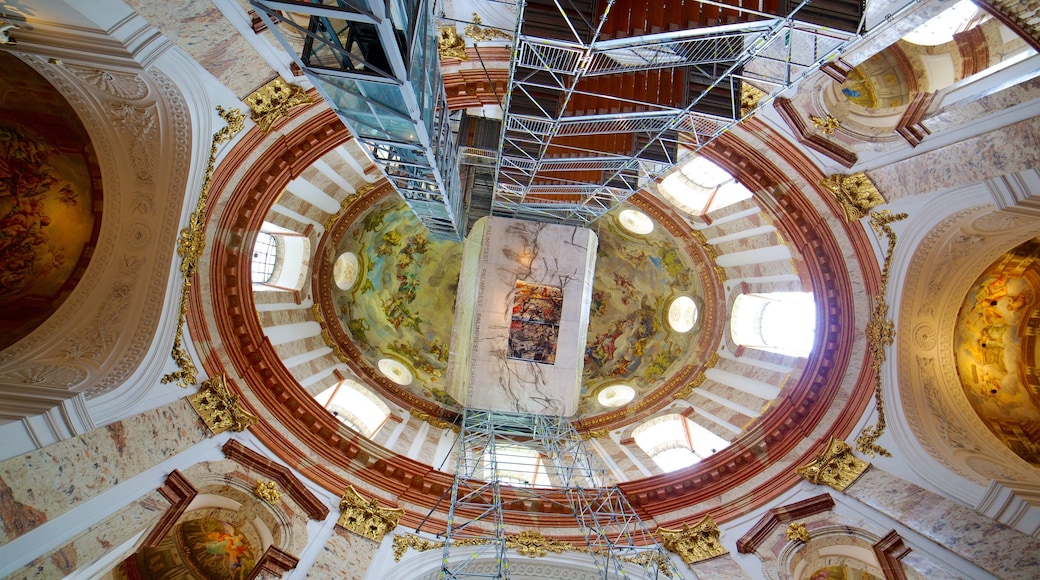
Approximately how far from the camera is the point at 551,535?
39.7 ft

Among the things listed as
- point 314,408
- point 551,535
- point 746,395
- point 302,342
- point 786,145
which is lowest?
point 551,535

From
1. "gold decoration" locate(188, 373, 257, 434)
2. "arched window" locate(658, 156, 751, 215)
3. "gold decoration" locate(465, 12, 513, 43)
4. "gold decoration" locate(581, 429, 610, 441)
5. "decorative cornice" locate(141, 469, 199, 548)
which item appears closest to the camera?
"decorative cornice" locate(141, 469, 199, 548)

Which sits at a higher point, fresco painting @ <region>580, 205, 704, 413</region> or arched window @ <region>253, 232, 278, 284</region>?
fresco painting @ <region>580, 205, 704, 413</region>

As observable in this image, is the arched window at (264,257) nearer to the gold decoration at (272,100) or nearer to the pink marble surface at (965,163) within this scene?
the gold decoration at (272,100)

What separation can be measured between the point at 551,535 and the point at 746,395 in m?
5.92

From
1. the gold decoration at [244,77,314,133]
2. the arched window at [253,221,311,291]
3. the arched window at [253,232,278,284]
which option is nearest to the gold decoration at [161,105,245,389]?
the gold decoration at [244,77,314,133]

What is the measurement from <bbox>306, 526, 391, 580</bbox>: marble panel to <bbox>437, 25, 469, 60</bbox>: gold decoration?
900 centimetres

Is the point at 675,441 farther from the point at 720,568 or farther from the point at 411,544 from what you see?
the point at 411,544

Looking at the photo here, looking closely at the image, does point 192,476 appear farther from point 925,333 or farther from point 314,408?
point 925,333

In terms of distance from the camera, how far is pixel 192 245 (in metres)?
9.74

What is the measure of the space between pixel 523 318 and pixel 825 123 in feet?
A: 24.8

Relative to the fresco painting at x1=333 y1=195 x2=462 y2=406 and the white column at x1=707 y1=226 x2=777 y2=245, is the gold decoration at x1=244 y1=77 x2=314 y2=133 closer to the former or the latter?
the fresco painting at x1=333 y1=195 x2=462 y2=406

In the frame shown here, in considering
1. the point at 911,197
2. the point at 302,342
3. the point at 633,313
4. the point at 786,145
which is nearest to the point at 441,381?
the point at 302,342

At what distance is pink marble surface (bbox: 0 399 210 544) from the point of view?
6.91m
